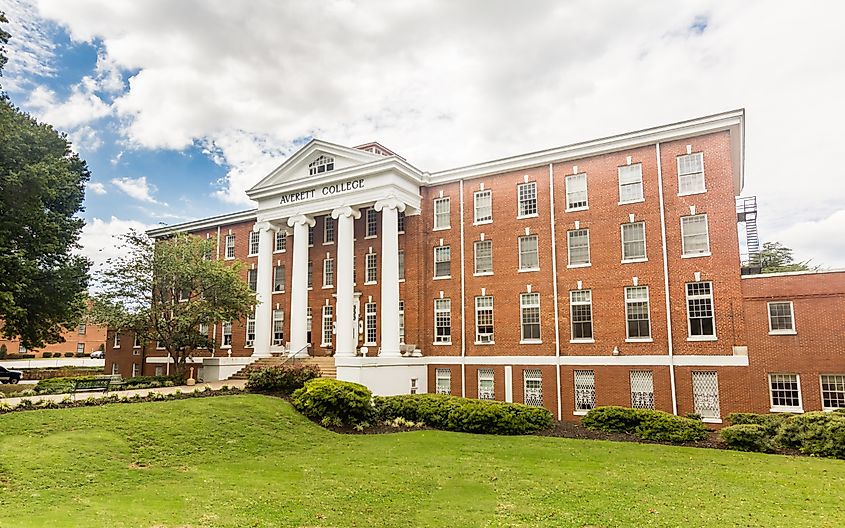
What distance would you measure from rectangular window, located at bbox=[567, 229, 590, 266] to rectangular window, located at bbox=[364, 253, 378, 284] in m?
10.8

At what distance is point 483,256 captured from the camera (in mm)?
29188

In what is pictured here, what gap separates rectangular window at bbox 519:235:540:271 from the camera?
90.9 ft

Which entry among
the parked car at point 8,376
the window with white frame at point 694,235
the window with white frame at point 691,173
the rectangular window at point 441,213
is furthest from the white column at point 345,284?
the parked car at point 8,376

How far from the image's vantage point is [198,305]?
29.1 meters

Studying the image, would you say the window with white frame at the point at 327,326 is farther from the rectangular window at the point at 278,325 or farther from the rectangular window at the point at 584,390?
the rectangular window at the point at 584,390

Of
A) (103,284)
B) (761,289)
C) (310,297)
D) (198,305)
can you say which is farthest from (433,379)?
(103,284)

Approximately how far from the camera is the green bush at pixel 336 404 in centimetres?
2127

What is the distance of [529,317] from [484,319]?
2364mm

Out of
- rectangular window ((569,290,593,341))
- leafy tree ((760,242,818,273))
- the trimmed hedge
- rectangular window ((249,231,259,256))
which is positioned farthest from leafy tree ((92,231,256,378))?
leafy tree ((760,242,818,273))

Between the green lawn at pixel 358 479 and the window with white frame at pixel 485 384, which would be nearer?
the green lawn at pixel 358 479

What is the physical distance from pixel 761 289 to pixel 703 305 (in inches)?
86.4

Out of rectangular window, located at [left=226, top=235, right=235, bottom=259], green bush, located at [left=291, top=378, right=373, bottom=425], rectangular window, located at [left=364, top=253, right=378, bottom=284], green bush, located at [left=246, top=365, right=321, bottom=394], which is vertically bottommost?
green bush, located at [left=291, top=378, right=373, bottom=425]

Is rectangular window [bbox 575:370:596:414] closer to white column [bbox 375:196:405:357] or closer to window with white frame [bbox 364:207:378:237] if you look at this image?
white column [bbox 375:196:405:357]

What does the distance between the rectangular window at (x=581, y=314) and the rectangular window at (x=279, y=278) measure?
1803 centimetres
